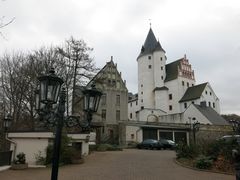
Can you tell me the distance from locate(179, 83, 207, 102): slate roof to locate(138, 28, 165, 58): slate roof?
12.4 m

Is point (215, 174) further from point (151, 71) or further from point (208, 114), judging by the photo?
point (151, 71)

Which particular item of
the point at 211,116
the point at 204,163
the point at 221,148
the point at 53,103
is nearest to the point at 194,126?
the point at 221,148

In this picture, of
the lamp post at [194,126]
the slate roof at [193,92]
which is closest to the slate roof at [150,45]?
the slate roof at [193,92]

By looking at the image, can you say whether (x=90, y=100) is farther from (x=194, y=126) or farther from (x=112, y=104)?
(x=112, y=104)

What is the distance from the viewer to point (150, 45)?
7006 cm

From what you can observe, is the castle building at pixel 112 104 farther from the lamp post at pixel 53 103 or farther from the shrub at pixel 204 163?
the lamp post at pixel 53 103

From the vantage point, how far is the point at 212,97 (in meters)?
62.9

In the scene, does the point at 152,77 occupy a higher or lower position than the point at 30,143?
higher

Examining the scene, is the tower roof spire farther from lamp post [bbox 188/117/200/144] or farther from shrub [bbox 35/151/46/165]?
shrub [bbox 35/151/46/165]

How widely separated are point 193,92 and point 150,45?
17.3 metres

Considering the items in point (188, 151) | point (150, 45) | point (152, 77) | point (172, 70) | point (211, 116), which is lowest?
point (188, 151)

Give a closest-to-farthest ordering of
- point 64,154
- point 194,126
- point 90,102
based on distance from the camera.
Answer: point 90,102 → point 64,154 → point 194,126

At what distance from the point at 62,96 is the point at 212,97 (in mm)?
60766

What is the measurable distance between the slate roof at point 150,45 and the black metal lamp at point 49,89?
6274cm
